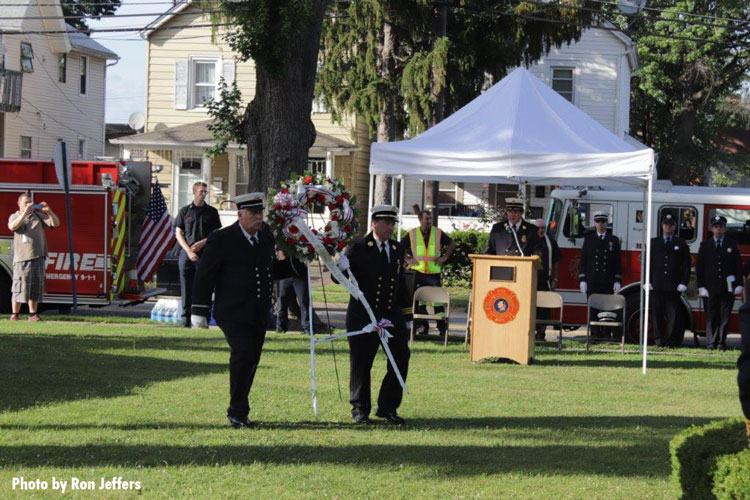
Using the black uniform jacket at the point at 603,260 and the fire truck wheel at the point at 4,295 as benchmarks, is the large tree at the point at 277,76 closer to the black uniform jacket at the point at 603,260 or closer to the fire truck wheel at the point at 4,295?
the fire truck wheel at the point at 4,295

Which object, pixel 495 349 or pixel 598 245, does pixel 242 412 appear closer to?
pixel 495 349

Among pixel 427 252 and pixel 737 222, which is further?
pixel 737 222

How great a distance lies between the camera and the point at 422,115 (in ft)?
87.5

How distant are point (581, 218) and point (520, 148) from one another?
4.72 m

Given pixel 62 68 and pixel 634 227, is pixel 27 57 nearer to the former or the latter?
pixel 62 68

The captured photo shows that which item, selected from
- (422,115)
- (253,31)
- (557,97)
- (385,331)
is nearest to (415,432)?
(385,331)

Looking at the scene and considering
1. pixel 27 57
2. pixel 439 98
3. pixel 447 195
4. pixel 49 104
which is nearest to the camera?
pixel 439 98

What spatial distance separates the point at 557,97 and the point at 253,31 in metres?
5.00

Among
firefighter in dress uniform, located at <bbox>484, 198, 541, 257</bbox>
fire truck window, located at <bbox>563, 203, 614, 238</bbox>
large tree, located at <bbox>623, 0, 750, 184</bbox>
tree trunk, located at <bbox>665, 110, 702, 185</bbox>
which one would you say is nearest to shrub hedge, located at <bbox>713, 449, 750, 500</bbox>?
firefighter in dress uniform, located at <bbox>484, 198, 541, 257</bbox>

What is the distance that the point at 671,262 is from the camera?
18375mm

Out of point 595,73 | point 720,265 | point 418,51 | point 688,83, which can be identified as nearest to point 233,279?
point 720,265

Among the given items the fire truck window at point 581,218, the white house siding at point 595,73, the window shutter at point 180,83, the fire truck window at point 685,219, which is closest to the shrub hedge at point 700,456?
the fire truck window at point 581,218

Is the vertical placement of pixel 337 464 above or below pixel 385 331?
below

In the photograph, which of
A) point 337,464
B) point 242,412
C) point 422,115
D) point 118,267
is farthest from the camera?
point 422,115
